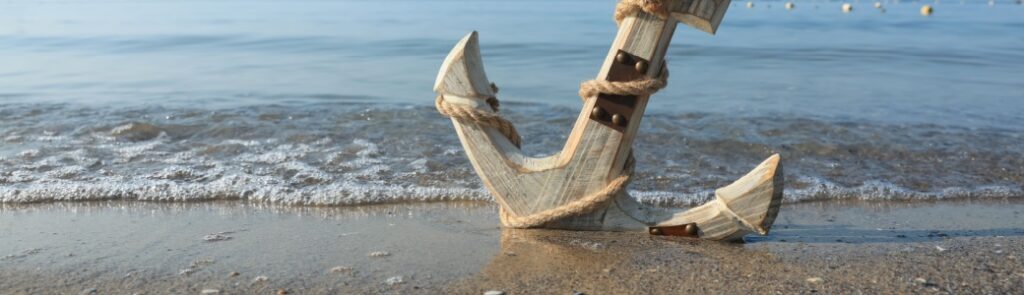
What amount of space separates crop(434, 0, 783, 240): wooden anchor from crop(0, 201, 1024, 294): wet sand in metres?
0.10

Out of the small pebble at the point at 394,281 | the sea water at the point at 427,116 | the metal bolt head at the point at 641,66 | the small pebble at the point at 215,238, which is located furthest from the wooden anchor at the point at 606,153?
the sea water at the point at 427,116

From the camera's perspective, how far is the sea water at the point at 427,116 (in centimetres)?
553

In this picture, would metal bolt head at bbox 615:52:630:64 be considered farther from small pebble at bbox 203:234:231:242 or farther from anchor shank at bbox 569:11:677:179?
small pebble at bbox 203:234:231:242

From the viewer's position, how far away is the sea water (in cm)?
553

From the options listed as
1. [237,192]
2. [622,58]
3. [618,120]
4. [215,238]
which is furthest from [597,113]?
[237,192]

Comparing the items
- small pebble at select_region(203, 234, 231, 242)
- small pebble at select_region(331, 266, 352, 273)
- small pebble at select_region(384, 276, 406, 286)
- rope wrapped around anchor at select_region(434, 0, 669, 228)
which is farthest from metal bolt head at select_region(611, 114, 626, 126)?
small pebble at select_region(203, 234, 231, 242)

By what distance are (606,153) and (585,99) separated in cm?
22

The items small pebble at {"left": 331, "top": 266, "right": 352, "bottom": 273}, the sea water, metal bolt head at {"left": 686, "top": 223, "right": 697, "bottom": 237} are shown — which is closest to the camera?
small pebble at {"left": 331, "top": 266, "right": 352, "bottom": 273}

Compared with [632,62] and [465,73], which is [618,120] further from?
[465,73]

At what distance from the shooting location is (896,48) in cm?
1658

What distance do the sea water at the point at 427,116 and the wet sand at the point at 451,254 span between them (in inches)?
18.8

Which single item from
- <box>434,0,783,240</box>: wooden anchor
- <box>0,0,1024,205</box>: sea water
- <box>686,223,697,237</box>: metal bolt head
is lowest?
<box>0,0,1024,205</box>: sea water

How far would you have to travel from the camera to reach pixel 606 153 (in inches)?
148

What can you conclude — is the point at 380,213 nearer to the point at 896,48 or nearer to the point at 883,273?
the point at 883,273
